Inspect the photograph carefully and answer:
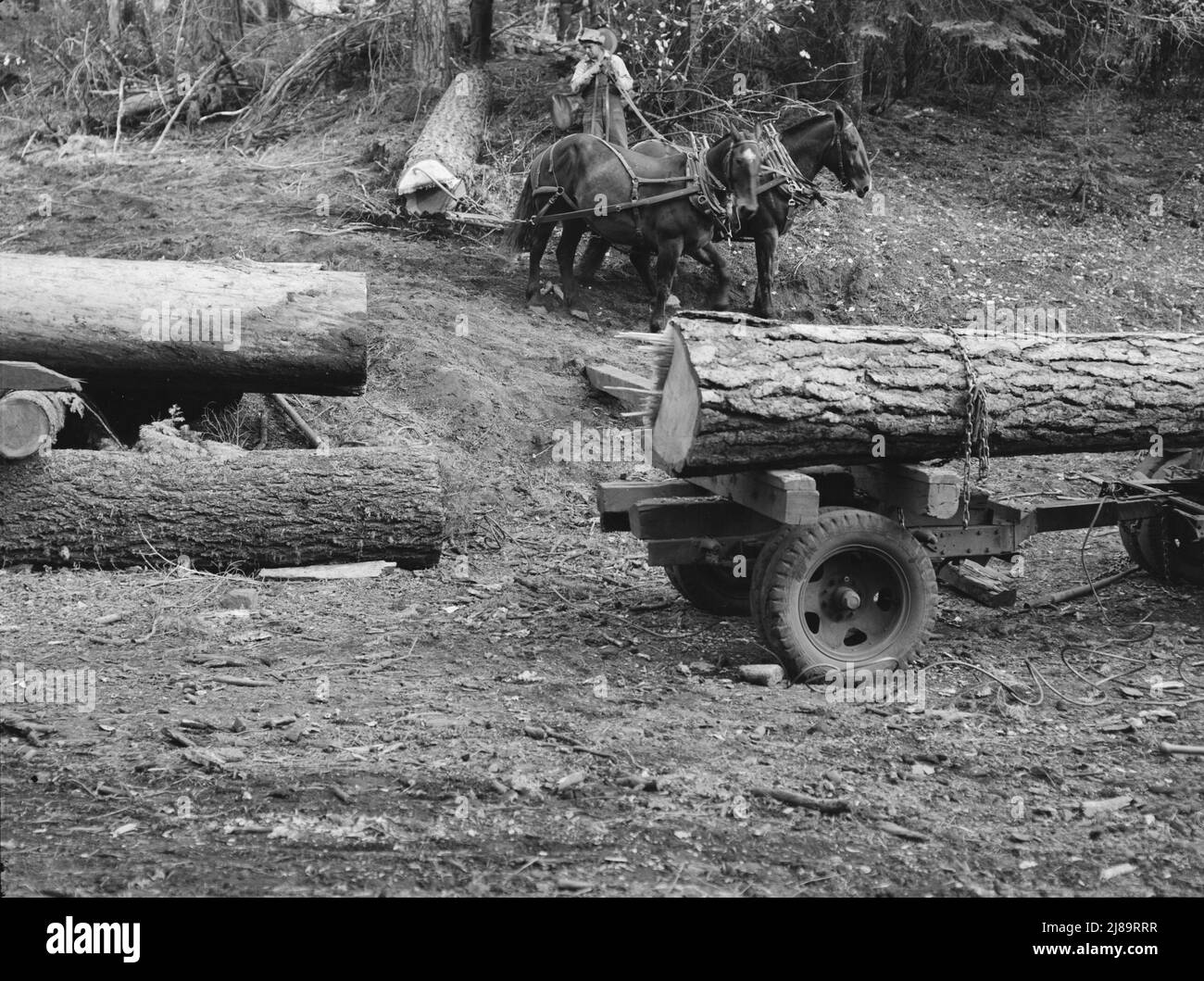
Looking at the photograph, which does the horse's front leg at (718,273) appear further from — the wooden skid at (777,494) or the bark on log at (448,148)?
the wooden skid at (777,494)

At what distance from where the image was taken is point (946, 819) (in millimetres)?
4367

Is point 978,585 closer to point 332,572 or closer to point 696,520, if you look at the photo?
point 696,520

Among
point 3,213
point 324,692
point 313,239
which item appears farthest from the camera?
point 3,213

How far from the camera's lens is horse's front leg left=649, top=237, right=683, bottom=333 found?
469 inches

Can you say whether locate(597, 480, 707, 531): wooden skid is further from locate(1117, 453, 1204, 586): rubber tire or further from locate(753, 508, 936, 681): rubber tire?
locate(1117, 453, 1204, 586): rubber tire

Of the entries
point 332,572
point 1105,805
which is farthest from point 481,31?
point 1105,805

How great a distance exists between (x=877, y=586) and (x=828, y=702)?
0.76 m

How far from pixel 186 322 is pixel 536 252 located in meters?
5.15

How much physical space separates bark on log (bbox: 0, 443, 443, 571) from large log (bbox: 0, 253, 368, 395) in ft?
1.66

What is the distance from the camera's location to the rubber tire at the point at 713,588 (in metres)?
6.79

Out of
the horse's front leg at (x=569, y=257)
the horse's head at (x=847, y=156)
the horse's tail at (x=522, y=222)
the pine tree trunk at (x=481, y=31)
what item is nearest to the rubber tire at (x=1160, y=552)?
the horse's head at (x=847, y=156)

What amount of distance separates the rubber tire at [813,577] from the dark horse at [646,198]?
6299 mm
